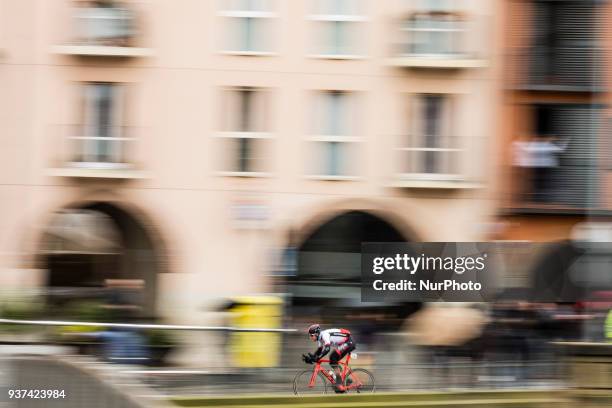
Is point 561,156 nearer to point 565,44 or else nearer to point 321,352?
point 565,44

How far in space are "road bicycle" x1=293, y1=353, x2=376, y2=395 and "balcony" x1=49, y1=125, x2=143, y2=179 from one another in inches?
435

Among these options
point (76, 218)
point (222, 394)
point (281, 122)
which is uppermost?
point (281, 122)

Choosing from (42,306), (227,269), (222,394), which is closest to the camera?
(222,394)

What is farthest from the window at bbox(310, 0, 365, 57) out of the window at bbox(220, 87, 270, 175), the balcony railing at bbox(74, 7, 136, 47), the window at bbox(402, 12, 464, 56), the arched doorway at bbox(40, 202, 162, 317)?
the arched doorway at bbox(40, 202, 162, 317)

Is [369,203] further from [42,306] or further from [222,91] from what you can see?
[42,306]

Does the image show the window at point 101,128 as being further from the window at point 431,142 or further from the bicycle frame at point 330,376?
Answer: the bicycle frame at point 330,376

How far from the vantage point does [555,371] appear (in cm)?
1427

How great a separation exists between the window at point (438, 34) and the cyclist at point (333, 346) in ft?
34.6

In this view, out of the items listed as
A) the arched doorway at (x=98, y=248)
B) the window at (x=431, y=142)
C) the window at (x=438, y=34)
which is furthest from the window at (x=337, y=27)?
the arched doorway at (x=98, y=248)

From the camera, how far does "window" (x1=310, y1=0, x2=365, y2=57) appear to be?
82.7 ft

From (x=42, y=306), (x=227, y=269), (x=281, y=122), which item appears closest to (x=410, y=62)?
(x=281, y=122)

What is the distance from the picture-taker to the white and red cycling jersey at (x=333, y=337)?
1492cm

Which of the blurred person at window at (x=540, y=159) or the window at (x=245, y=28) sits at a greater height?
the window at (x=245, y=28)

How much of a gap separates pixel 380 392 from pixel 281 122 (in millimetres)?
11503
